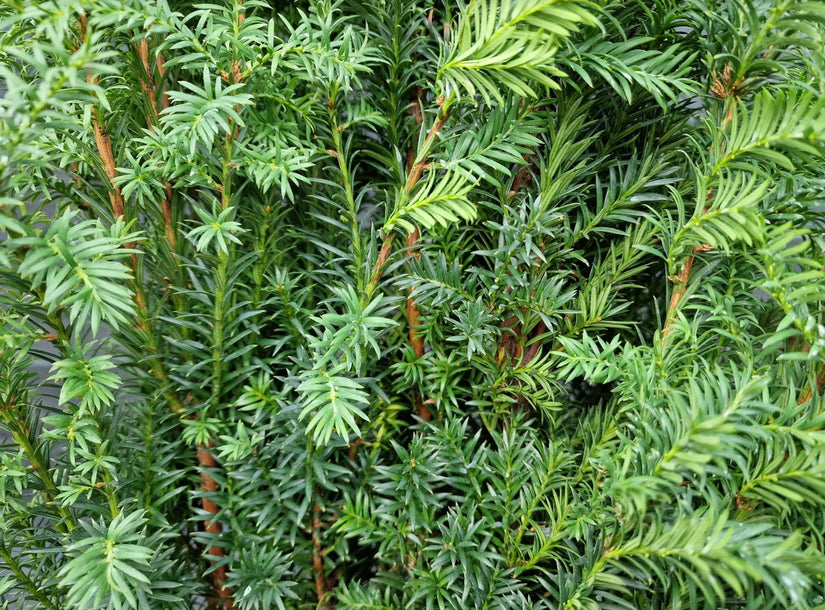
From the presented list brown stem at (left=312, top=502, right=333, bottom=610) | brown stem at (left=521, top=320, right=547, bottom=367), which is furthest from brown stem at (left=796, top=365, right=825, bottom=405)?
brown stem at (left=312, top=502, right=333, bottom=610)

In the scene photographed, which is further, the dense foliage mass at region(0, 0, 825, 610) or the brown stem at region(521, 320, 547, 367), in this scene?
the brown stem at region(521, 320, 547, 367)

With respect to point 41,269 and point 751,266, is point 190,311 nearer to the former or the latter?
point 41,269

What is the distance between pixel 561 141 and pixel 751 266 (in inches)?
5.6

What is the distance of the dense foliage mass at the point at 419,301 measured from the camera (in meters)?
0.32

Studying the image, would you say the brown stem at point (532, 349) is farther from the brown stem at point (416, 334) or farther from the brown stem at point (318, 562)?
the brown stem at point (318, 562)

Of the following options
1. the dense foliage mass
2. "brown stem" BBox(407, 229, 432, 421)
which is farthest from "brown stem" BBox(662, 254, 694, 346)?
"brown stem" BBox(407, 229, 432, 421)

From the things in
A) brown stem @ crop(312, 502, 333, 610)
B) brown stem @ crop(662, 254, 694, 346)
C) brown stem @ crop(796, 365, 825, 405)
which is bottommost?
brown stem @ crop(312, 502, 333, 610)

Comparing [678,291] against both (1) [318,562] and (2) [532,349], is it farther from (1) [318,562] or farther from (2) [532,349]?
(1) [318,562]

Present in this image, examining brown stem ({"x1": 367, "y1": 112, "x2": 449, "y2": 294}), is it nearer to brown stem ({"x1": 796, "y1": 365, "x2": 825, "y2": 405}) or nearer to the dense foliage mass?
the dense foliage mass

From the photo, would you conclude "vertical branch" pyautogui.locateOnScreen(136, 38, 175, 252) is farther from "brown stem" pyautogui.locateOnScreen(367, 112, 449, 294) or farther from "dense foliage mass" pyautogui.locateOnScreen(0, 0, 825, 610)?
"brown stem" pyautogui.locateOnScreen(367, 112, 449, 294)

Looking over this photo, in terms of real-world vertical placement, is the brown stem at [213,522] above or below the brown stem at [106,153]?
below

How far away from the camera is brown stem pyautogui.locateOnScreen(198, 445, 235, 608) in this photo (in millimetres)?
444

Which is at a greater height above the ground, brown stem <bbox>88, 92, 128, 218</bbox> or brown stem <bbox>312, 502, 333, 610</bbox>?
brown stem <bbox>88, 92, 128, 218</bbox>

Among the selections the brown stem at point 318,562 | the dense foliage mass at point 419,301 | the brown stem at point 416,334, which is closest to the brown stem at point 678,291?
the dense foliage mass at point 419,301
